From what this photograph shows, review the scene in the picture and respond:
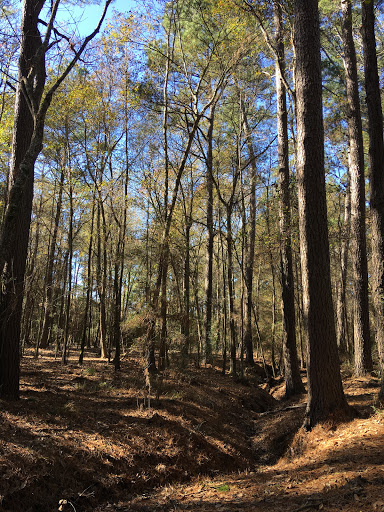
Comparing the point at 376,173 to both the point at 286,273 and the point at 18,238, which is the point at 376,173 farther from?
the point at 18,238

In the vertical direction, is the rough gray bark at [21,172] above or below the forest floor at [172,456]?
above

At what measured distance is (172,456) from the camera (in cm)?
506

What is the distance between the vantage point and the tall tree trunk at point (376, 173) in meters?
5.72

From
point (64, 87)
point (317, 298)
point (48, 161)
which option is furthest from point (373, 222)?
point (48, 161)

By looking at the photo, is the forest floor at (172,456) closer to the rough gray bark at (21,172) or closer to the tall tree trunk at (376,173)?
the rough gray bark at (21,172)

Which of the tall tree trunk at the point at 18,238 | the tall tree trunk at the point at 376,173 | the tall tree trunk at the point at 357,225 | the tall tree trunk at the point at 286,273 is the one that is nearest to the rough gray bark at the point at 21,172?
the tall tree trunk at the point at 18,238

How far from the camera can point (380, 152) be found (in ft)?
20.2

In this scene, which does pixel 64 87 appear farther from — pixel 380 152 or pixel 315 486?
pixel 315 486

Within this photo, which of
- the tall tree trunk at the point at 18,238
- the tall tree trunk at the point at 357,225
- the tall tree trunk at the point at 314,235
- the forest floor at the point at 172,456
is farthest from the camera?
the tall tree trunk at the point at 357,225

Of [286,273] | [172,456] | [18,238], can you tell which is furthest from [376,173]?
[18,238]

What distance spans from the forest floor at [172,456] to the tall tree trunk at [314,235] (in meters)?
0.52

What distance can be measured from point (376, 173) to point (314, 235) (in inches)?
73.1

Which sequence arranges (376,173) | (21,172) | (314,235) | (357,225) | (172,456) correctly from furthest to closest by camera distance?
(357,225) < (376,173) < (314,235) < (172,456) < (21,172)

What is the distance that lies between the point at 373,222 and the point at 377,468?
4027 millimetres
